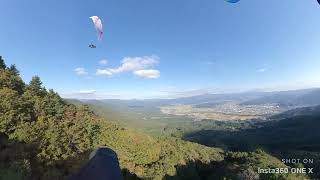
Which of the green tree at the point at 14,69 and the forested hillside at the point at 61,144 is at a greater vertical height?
the green tree at the point at 14,69

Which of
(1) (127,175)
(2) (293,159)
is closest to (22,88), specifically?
(1) (127,175)

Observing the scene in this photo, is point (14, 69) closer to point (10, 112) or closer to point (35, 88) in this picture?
point (35, 88)

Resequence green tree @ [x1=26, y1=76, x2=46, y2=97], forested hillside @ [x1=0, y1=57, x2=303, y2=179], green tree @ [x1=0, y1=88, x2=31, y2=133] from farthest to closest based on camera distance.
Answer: green tree @ [x1=26, y1=76, x2=46, y2=97], green tree @ [x1=0, y1=88, x2=31, y2=133], forested hillside @ [x1=0, y1=57, x2=303, y2=179]

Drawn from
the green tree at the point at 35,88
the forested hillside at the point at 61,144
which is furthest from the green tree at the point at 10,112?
the green tree at the point at 35,88

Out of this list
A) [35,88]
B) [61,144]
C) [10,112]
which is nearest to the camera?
[10,112]

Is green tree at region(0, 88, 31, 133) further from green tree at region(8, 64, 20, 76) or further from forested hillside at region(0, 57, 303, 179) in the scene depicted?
green tree at region(8, 64, 20, 76)

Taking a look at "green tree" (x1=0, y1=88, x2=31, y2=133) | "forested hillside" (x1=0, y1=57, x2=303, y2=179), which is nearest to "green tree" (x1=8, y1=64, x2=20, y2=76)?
"forested hillside" (x1=0, y1=57, x2=303, y2=179)

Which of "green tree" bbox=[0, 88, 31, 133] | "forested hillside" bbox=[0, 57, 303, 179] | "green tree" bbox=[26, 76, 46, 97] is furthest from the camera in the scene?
"green tree" bbox=[26, 76, 46, 97]

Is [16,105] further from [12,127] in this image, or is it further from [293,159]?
[293,159]

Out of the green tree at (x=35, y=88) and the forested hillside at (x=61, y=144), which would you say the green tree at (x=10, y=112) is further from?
the green tree at (x=35, y=88)

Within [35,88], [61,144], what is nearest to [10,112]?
[61,144]
